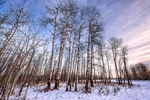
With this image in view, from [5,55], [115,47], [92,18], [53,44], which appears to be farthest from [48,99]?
[115,47]

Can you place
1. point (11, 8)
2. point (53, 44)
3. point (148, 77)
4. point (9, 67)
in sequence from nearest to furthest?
point (9, 67), point (11, 8), point (53, 44), point (148, 77)

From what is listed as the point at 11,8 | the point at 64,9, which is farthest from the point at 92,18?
the point at 11,8

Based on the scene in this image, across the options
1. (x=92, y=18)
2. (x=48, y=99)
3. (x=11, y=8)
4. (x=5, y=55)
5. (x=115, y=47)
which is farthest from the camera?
(x=115, y=47)

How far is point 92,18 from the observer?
1032 centimetres

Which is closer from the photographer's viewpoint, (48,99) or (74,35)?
(48,99)

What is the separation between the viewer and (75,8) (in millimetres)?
10938

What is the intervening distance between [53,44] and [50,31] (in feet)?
5.22

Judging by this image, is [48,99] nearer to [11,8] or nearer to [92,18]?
[11,8]

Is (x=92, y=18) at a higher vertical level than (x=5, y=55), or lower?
higher

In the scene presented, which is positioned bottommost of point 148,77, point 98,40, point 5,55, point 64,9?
point 148,77

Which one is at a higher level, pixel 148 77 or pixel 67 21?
pixel 67 21

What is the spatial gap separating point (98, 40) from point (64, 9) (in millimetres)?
5379

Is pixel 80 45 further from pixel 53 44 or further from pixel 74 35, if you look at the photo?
pixel 53 44

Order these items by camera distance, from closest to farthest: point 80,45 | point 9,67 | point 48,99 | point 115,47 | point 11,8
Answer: point 9,67 → point 11,8 → point 48,99 → point 80,45 → point 115,47
